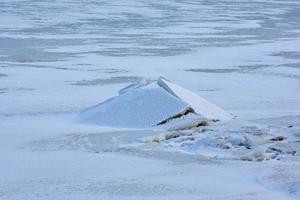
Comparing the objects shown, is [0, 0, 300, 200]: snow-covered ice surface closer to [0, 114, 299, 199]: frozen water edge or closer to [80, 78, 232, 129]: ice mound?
[0, 114, 299, 199]: frozen water edge

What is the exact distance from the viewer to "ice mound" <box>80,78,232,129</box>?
732 cm

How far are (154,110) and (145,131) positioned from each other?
0.48 meters

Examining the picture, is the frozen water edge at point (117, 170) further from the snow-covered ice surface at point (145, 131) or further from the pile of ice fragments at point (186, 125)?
the pile of ice fragments at point (186, 125)

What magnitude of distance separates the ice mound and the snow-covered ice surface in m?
0.21

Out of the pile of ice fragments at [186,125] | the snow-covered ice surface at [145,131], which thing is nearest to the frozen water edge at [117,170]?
the snow-covered ice surface at [145,131]

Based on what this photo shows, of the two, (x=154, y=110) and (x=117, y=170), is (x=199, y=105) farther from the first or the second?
(x=117, y=170)

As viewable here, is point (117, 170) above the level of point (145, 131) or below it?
above

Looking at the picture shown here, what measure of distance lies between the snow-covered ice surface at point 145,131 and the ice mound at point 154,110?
0.21 m

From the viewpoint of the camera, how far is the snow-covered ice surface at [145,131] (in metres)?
5.27

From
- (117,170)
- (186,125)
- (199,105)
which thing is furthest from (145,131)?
(117,170)

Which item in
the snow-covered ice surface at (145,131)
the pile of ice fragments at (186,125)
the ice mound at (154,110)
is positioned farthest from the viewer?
the ice mound at (154,110)

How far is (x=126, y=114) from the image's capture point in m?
7.50

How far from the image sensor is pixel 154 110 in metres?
7.48

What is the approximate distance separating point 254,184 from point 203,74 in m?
6.40
